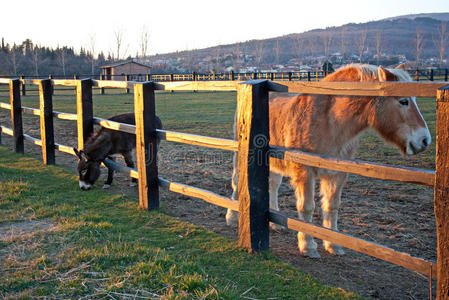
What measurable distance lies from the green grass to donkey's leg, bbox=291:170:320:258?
A: 1.40ft

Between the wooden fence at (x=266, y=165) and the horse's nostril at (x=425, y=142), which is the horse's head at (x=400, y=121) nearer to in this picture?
the horse's nostril at (x=425, y=142)

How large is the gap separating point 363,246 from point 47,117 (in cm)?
686

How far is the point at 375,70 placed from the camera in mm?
3623

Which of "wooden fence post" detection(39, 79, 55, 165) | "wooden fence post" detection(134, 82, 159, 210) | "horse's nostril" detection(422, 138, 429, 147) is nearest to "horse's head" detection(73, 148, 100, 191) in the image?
"wooden fence post" detection(134, 82, 159, 210)

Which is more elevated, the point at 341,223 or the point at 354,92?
the point at 354,92

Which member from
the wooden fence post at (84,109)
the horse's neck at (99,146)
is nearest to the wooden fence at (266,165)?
the horse's neck at (99,146)

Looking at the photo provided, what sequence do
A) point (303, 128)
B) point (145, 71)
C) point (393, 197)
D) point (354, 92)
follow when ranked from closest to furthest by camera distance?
point (354, 92) < point (303, 128) < point (393, 197) < point (145, 71)

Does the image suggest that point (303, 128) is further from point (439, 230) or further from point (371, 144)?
point (371, 144)

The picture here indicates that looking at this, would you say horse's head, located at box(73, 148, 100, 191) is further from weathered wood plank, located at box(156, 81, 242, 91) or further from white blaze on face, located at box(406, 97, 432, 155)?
white blaze on face, located at box(406, 97, 432, 155)

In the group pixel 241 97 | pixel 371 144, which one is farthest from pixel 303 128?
pixel 371 144

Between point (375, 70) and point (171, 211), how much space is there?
310cm

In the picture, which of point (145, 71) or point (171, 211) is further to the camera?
point (145, 71)

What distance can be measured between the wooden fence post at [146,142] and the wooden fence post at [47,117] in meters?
3.48

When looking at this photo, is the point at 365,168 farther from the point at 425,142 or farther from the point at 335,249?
the point at 335,249
